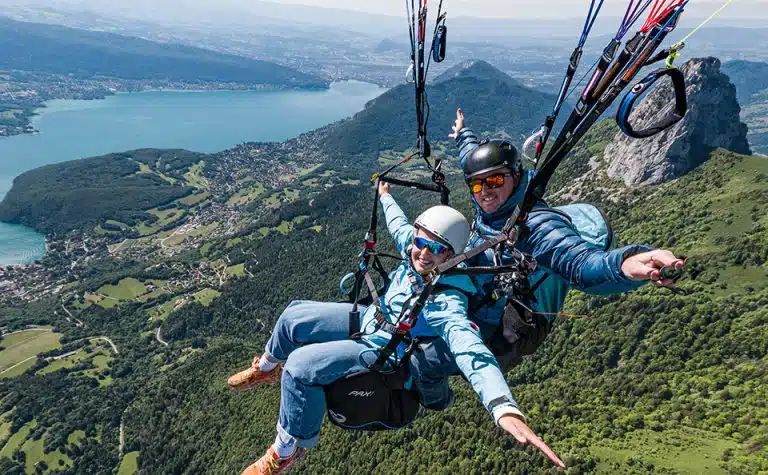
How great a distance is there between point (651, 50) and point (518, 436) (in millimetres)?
3599

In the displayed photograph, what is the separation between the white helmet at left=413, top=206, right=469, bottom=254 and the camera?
5766mm

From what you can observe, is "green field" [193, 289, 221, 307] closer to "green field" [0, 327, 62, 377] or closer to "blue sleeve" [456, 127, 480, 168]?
"green field" [0, 327, 62, 377]

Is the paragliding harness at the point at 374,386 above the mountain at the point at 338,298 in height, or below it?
above

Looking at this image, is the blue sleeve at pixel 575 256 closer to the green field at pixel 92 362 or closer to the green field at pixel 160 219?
the green field at pixel 92 362

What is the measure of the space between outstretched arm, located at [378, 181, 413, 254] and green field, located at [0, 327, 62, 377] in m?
126

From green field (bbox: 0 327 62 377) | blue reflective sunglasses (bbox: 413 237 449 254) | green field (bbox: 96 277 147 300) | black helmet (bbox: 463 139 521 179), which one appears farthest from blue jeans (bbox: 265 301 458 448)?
green field (bbox: 96 277 147 300)

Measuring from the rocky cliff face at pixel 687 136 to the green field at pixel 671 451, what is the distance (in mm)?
58609

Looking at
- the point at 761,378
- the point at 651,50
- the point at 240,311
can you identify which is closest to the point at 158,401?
the point at 240,311

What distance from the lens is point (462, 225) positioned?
588cm

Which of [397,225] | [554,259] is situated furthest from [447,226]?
[397,225]

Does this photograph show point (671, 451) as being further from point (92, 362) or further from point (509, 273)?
point (92, 362)

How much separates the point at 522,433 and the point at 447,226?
2.72m

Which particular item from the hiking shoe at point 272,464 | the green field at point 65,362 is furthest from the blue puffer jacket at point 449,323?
the green field at point 65,362

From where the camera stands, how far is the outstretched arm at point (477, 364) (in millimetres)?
3828
